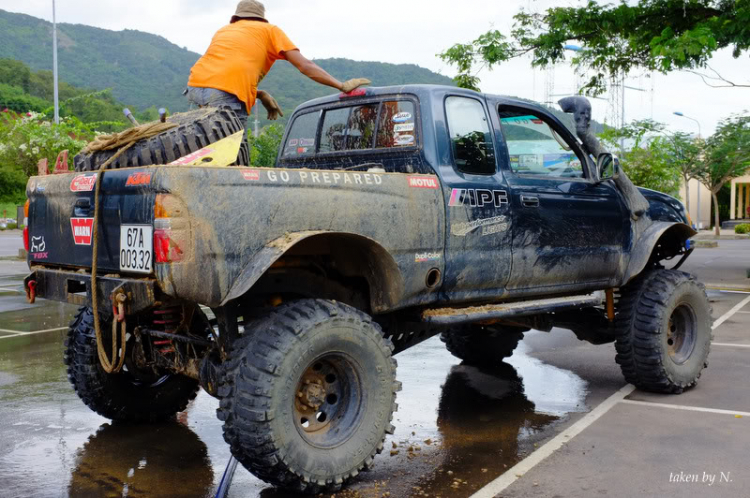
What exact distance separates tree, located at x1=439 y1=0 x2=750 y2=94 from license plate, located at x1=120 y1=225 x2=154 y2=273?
1125cm

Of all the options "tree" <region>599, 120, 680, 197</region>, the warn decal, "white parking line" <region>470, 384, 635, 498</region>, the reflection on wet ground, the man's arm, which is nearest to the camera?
"white parking line" <region>470, 384, 635, 498</region>

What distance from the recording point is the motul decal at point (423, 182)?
4672 mm

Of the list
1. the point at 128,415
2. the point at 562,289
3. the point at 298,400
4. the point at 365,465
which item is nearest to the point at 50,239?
the point at 128,415

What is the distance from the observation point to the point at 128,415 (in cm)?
537

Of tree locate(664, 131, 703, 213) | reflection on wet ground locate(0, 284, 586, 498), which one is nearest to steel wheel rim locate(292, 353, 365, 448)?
reflection on wet ground locate(0, 284, 586, 498)

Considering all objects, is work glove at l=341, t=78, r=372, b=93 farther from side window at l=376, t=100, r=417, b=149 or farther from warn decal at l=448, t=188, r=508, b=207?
warn decal at l=448, t=188, r=508, b=207

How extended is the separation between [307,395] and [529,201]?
2154mm

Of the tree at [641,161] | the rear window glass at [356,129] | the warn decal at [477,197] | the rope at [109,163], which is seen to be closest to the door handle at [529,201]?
the warn decal at [477,197]

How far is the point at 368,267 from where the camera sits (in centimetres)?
463

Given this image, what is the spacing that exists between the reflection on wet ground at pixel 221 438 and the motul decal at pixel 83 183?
1600mm

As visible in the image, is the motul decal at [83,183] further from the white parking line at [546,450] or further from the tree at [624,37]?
the tree at [624,37]

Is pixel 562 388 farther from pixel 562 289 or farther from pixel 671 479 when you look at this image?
pixel 671 479

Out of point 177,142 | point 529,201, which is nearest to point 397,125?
point 529,201

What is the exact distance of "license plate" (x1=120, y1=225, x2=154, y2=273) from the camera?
3813mm
